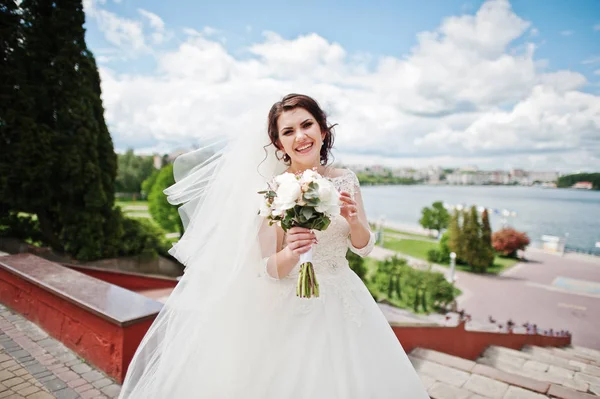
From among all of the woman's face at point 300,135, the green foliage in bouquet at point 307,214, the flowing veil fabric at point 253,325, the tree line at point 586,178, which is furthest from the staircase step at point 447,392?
the tree line at point 586,178

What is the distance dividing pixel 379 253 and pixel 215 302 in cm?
3466

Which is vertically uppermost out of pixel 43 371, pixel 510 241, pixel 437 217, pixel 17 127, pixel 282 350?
pixel 17 127

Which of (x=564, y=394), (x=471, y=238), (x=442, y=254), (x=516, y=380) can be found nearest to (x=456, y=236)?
(x=471, y=238)

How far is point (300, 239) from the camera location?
6.16 ft

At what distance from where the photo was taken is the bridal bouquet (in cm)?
174

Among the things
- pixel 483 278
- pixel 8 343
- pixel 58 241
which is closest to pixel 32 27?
pixel 58 241

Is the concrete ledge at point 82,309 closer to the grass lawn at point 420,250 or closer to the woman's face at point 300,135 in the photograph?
the woman's face at point 300,135

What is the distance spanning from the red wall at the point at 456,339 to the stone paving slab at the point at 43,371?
324 cm

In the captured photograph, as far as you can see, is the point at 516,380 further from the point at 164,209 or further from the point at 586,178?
the point at 586,178

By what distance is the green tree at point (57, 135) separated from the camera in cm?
859

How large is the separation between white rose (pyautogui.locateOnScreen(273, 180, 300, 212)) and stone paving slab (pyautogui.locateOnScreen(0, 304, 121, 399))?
7.61 feet

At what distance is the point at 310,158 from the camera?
223 cm

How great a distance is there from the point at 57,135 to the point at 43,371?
7823 mm

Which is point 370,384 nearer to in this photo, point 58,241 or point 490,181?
point 58,241
